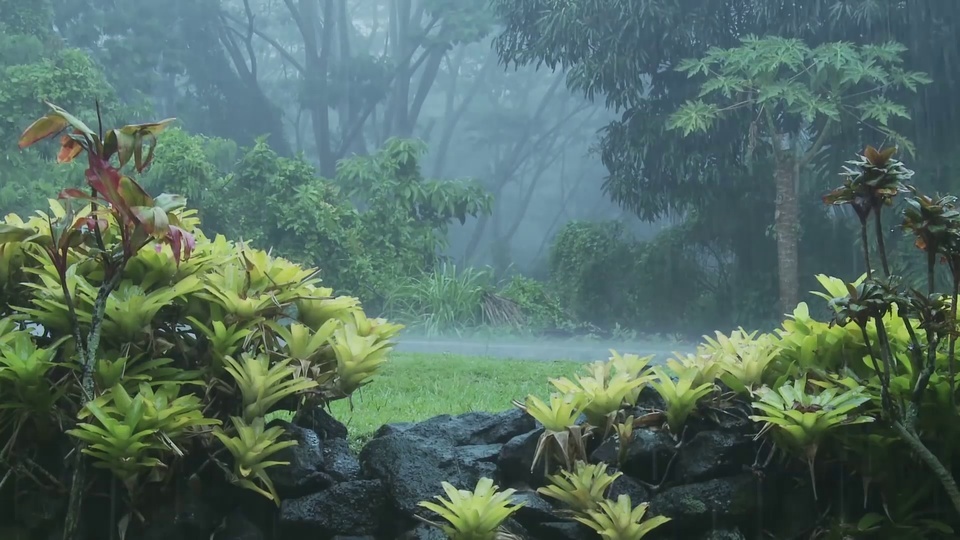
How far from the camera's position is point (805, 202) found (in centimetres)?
630

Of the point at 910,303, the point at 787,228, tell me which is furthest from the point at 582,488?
the point at 787,228

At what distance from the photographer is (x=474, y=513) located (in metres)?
2.15

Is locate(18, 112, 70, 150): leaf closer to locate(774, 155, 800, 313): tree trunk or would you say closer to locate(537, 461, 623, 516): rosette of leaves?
locate(537, 461, 623, 516): rosette of leaves

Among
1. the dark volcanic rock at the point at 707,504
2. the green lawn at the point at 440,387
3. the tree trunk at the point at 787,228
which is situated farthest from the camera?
the tree trunk at the point at 787,228

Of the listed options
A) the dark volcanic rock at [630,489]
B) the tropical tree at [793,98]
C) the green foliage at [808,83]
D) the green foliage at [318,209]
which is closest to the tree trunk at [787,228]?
the tropical tree at [793,98]

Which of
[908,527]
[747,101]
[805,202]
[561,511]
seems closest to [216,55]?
[747,101]

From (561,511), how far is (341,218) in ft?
13.4

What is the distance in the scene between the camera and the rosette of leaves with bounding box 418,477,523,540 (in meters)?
2.16

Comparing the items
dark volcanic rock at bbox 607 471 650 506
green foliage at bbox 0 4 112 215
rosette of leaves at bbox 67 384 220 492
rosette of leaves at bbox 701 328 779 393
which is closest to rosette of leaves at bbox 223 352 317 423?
rosette of leaves at bbox 67 384 220 492

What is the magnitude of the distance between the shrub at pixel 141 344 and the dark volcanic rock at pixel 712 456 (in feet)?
3.27

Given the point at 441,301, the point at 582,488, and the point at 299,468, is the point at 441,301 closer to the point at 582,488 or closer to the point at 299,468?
the point at 299,468

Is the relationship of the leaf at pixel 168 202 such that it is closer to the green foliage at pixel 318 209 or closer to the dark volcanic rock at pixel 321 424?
the dark volcanic rock at pixel 321 424

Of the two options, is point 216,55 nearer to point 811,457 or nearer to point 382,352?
point 382,352

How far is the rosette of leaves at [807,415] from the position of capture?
2318mm
